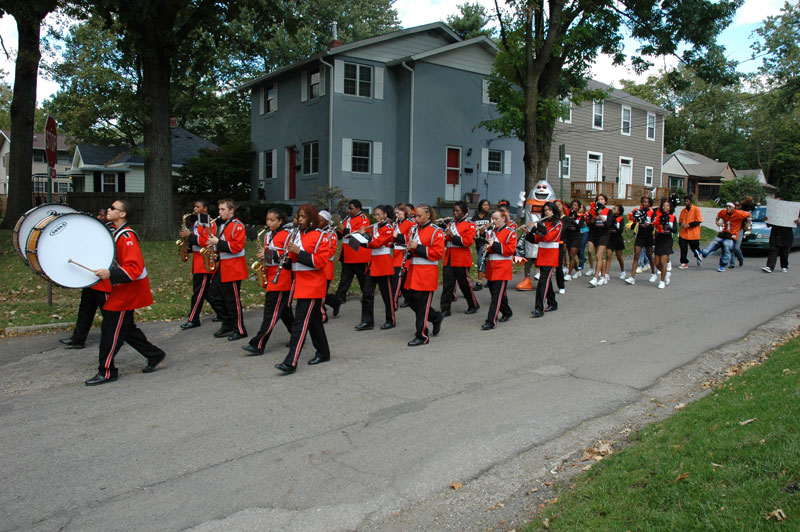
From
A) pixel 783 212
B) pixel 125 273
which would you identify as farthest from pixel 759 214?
pixel 125 273

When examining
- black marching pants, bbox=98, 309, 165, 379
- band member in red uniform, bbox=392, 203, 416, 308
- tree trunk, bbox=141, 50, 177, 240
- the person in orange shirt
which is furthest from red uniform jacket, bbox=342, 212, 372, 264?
tree trunk, bbox=141, 50, 177, 240

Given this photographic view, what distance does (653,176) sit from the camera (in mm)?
40062

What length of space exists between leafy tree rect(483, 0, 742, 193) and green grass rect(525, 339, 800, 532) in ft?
52.4

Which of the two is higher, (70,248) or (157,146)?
(157,146)

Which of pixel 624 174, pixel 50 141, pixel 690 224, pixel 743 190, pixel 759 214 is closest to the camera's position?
pixel 50 141

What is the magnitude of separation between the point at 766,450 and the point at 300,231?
498 centimetres

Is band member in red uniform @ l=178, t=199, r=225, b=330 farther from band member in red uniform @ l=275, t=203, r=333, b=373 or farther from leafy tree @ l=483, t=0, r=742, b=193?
leafy tree @ l=483, t=0, r=742, b=193

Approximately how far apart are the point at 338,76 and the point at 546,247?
1733 cm

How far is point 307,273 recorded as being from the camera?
7082 millimetres

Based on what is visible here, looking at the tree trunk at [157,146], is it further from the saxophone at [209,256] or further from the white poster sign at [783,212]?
the white poster sign at [783,212]

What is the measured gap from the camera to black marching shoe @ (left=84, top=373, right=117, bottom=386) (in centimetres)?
659

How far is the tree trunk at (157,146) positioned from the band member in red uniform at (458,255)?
11079 millimetres

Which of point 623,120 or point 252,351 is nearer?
point 252,351

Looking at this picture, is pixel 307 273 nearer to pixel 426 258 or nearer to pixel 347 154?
pixel 426 258
